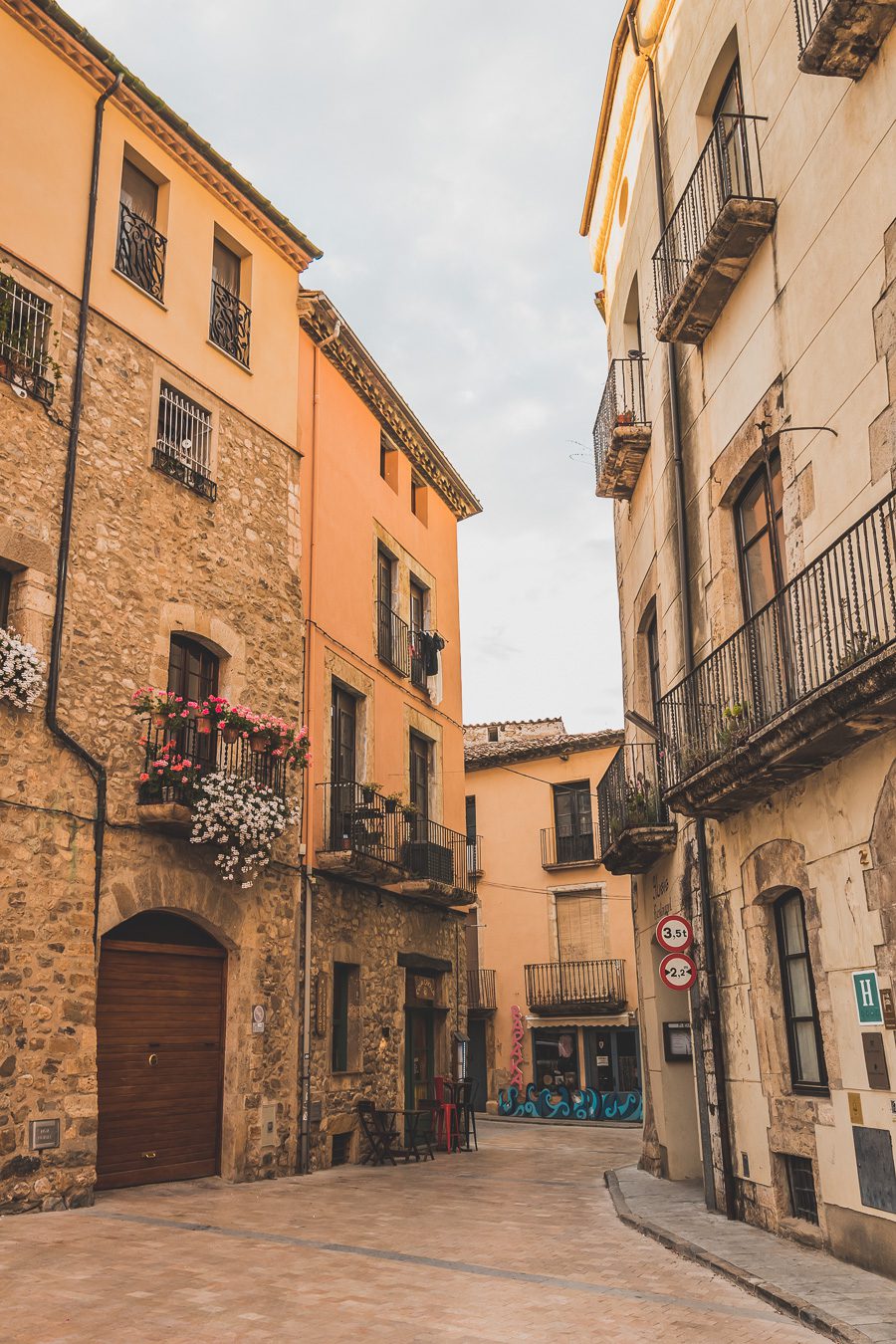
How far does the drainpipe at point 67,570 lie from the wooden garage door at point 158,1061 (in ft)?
3.75

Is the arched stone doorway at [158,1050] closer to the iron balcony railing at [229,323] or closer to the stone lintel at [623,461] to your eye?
the iron balcony railing at [229,323]

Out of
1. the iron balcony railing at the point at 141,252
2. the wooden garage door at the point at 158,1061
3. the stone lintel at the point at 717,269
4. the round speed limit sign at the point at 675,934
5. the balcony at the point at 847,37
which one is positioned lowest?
the wooden garage door at the point at 158,1061

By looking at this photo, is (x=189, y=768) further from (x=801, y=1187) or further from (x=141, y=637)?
(x=801, y=1187)

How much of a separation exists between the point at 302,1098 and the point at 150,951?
10.6ft

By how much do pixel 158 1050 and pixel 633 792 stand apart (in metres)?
6.13

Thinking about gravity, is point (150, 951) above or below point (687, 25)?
below

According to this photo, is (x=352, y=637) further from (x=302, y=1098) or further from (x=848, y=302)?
(x=848, y=302)

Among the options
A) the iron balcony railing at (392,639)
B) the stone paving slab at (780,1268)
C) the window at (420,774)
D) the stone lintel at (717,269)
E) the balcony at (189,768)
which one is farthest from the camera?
the window at (420,774)

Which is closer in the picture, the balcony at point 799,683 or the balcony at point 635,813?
the balcony at point 799,683

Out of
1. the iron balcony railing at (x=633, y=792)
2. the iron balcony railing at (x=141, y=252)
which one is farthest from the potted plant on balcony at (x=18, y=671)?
the iron balcony railing at (x=633, y=792)

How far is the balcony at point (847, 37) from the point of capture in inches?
293

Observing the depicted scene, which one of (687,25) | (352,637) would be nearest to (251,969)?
(352,637)

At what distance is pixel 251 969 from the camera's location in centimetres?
1340

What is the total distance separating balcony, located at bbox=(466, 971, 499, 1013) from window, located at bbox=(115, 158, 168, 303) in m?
22.6
